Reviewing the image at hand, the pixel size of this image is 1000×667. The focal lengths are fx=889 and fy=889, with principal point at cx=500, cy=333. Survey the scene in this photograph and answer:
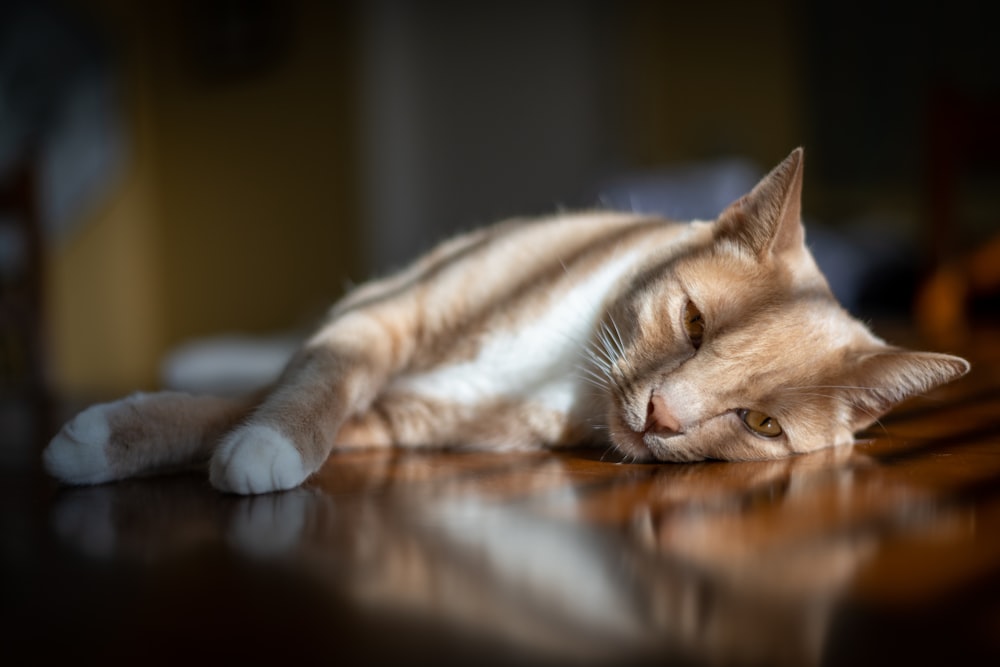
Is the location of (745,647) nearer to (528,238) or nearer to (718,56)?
(528,238)

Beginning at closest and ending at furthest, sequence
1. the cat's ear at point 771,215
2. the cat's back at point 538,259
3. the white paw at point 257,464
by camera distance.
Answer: the white paw at point 257,464
the cat's ear at point 771,215
the cat's back at point 538,259

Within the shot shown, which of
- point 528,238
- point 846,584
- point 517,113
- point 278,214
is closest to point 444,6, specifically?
point 517,113

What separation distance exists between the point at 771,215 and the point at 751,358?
23 cm

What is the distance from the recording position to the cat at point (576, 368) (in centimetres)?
114

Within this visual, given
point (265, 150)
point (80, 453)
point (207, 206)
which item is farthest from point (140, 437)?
point (207, 206)

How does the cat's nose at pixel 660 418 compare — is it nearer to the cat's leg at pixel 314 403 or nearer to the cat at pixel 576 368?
the cat at pixel 576 368

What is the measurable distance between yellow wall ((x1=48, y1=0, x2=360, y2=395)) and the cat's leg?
15.4ft

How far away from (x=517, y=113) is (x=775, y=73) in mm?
1808

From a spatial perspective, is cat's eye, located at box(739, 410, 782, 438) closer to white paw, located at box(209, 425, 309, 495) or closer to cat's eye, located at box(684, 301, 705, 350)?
cat's eye, located at box(684, 301, 705, 350)

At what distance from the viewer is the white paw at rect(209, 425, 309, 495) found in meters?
0.98

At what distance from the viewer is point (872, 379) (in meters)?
1.22

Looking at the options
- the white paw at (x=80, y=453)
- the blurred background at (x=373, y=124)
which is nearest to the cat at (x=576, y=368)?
the white paw at (x=80, y=453)

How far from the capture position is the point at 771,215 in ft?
4.24

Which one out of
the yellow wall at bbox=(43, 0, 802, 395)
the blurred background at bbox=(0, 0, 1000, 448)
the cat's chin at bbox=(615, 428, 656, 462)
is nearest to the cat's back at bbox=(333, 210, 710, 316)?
the cat's chin at bbox=(615, 428, 656, 462)
